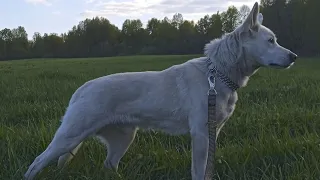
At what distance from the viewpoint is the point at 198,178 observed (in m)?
3.91

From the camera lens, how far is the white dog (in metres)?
3.93

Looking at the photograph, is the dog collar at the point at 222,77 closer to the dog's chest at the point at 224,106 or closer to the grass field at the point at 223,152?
the dog's chest at the point at 224,106

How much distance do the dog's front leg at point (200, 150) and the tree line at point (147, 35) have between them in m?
54.9

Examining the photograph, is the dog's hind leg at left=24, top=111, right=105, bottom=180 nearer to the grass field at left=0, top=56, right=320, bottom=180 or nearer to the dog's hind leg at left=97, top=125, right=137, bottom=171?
the grass field at left=0, top=56, right=320, bottom=180

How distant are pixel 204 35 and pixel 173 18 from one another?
1905 centimetres

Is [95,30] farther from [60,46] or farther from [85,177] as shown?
[85,177]

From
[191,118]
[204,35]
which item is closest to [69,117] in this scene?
[191,118]

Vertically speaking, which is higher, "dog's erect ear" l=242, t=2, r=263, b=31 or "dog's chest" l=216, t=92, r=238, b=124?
"dog's erect ear" l=242, t=2, r=263, b=31

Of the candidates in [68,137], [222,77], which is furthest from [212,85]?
[68,137]

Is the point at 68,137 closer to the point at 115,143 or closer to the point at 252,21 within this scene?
the point at 115,143

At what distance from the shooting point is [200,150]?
3875 millimetres

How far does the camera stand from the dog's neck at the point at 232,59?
13.4 feet

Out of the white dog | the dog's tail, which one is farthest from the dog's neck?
the dog's tail

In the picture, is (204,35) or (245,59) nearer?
(245,59)
